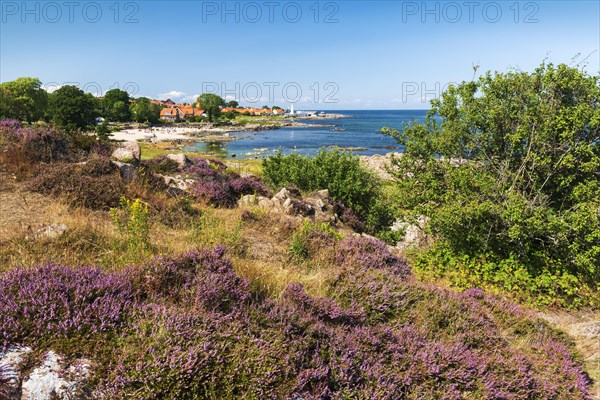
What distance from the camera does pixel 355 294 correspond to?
5.35 meters

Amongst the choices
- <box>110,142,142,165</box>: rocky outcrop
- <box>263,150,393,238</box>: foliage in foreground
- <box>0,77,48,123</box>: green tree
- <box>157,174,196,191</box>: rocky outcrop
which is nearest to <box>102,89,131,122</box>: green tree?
<box>0,77,48,123</box>: green tree

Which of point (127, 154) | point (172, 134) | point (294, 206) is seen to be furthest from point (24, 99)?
point (294, 206)

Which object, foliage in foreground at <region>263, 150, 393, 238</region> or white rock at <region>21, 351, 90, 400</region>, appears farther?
foliage in foreground at <region>263, 150, 393, 238</region>

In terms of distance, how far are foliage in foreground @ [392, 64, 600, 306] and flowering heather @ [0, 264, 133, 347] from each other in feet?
26.7

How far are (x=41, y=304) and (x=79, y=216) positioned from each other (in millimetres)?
4106

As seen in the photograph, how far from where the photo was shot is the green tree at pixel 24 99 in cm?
7944

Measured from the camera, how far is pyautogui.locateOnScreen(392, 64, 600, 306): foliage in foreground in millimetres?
8664

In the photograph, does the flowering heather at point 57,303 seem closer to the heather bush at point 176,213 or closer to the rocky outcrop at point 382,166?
the heather bush at point 176,213

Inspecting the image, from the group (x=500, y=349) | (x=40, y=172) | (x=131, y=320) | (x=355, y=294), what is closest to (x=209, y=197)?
(x=40, y=172)

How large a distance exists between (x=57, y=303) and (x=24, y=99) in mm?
110407

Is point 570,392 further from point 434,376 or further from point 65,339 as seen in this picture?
point 65,339

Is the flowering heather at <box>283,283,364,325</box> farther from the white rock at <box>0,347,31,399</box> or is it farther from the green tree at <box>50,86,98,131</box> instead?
the green tree at <box>50,86,98,131</box>

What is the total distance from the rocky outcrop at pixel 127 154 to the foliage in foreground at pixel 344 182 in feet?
21.8

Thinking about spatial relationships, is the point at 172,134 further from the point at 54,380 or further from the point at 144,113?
the point at 54,380
